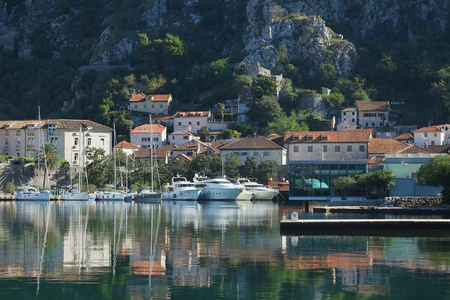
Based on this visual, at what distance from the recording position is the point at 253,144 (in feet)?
347

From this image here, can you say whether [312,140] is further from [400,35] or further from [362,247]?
[362,247]

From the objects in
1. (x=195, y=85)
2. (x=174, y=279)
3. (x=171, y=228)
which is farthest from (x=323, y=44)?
(x=174, y=279)

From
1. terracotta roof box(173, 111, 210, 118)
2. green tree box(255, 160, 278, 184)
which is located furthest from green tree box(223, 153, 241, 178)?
terracotta roof box(173, 111, 210, 118)

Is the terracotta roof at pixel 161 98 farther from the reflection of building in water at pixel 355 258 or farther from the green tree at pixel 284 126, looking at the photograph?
the reflection of building in water at pixel 355 258

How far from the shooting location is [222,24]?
456 feet

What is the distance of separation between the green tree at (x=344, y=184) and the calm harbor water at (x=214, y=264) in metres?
30.4

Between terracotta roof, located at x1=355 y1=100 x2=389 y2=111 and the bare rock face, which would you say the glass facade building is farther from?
the bare rock face

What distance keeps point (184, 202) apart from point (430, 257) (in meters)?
54.6

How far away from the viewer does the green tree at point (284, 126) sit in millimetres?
116375

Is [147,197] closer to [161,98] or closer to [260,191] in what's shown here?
[260,191]

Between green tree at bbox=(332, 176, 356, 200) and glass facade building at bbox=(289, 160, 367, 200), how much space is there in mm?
3541

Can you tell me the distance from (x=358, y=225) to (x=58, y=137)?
7088cm

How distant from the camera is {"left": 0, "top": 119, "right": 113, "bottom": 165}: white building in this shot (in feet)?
365

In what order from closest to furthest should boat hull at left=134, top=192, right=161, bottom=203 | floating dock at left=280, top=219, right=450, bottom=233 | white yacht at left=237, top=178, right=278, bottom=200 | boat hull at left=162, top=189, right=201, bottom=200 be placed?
1. floating dock at left=280, top=219, right=450, bottom=233
2. boat hull at left=134, top=192, right=161, bottom=203
3. boat hull at left=162, top=189, right=201, bottom=200
4. white yacht at left=237, top=178, right=278, bottom=200
